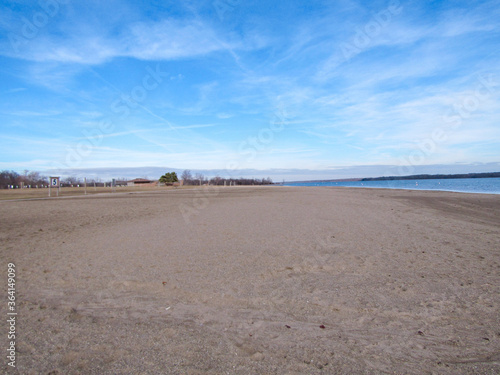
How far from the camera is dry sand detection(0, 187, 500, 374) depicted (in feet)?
10.3

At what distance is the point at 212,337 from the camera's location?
11.8ft

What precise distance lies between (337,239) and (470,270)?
3.61 metres

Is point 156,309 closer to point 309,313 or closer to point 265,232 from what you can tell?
point 309,313

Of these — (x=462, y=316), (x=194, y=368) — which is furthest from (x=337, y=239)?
(x=194, y=368)

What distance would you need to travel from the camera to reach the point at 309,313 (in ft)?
14.0

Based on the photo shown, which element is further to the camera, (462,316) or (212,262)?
(212,262)

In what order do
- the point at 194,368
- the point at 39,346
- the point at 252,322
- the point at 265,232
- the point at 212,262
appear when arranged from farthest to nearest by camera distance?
the point at 265,232 < the point at 212,262 < the point at 252,322 < the point at 39,346 < the point at 194,368

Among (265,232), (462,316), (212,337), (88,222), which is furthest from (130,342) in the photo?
(88,222)

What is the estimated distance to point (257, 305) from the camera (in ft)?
15.0

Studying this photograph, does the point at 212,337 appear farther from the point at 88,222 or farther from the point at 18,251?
the point at 88,222

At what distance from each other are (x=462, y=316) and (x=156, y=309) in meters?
4.41

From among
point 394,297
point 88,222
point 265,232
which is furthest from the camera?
point 88,222

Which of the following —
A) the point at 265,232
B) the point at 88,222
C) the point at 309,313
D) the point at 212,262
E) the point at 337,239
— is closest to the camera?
the point at 309,313

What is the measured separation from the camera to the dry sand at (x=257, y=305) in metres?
3.14
